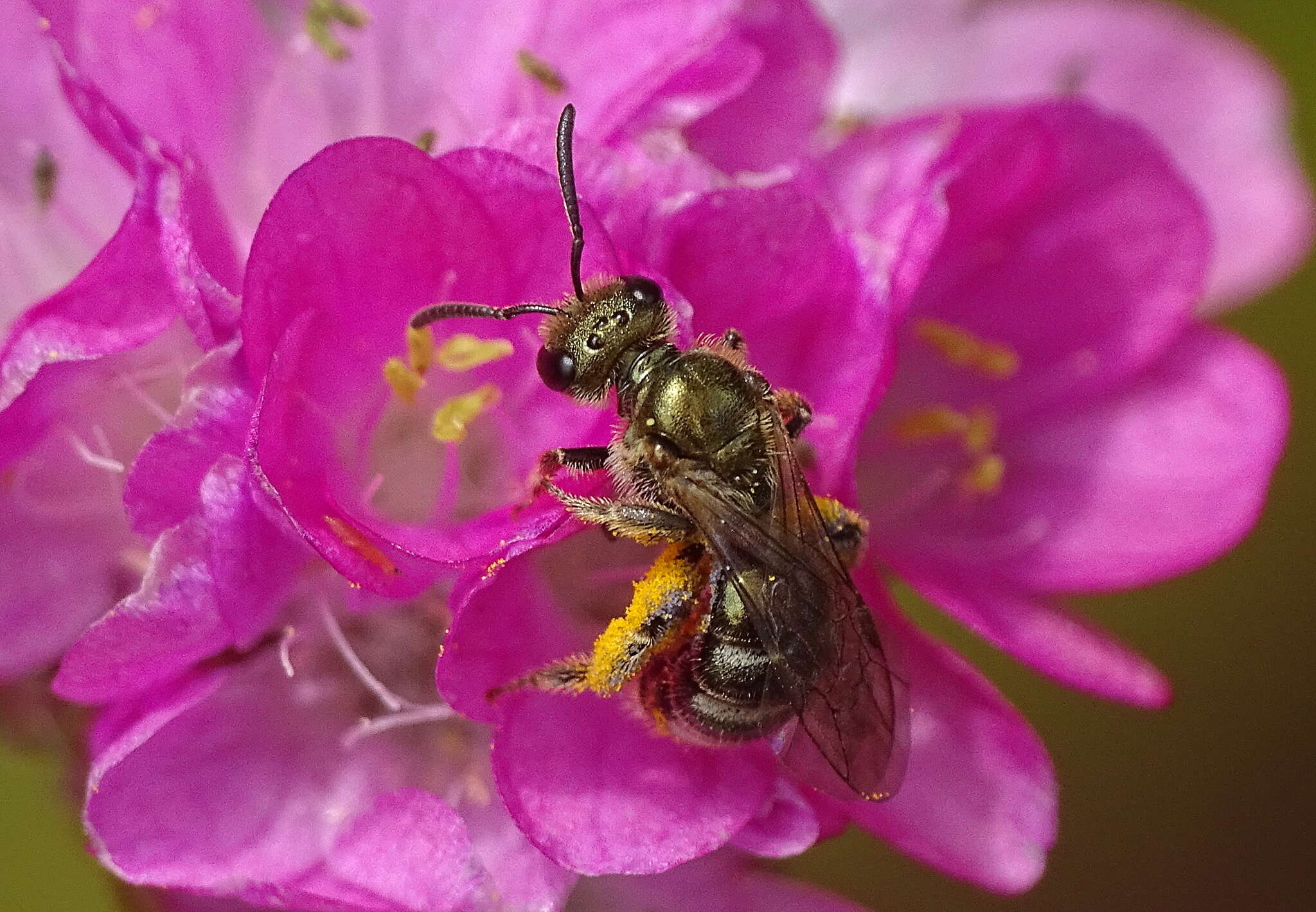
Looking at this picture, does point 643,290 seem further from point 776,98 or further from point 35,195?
point 35,195

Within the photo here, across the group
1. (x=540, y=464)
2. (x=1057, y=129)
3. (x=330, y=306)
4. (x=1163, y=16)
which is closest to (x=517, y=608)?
(x=540, y=464)

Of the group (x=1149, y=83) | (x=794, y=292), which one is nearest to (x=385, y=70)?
(x=794, y=292)

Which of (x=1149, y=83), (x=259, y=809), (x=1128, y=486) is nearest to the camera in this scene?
(x=259, y=809)

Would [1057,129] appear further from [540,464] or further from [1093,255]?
[540,464]

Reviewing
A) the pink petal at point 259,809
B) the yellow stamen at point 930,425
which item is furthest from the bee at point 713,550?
the yellow stamen at point 930,425

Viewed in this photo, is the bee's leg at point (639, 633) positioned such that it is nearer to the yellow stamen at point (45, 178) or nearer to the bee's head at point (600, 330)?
the bee's head at point (600, 330)

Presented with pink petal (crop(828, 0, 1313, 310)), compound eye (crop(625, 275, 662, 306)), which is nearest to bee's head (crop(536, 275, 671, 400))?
compound eye (crop(625, 275, 662, 306))
